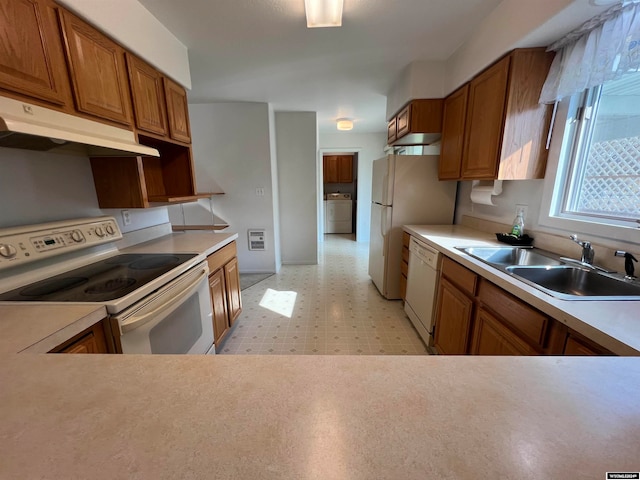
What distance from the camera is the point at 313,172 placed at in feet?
12.6

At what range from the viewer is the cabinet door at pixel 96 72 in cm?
121

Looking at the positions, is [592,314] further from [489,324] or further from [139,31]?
[139,31]

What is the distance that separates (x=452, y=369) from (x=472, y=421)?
13cm

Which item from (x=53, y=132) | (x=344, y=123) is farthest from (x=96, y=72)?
(x=344, y=123)

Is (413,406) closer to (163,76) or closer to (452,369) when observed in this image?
(452,369)

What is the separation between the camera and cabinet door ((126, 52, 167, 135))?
1.59 m

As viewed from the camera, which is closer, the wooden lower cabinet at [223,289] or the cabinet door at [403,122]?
the wooden lower cabinet at [223,289]

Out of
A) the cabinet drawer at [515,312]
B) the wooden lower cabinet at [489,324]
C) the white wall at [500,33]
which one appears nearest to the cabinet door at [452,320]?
the wooden lower cabinet at [489,324]

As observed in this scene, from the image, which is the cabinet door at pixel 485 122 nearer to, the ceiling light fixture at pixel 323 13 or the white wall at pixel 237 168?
the ceiling light fixture at pixel 323 13

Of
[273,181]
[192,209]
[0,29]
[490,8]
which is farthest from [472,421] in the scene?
[192,209]

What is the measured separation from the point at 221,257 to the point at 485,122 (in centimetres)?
217

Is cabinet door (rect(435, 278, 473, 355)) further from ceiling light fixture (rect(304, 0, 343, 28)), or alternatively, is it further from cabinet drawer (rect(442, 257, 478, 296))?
ceiling light fixture (rect(304, 0, 343, 28))

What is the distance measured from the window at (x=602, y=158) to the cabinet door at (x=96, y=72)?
263 cm

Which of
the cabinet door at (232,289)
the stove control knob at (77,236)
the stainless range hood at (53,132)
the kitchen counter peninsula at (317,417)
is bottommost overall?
the cabinet door at (232,289)
